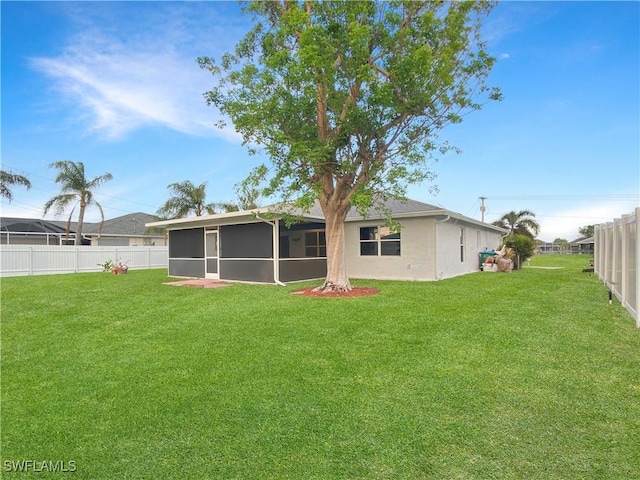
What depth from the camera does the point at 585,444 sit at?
9.06 ft

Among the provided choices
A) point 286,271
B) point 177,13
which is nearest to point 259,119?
point 177,13

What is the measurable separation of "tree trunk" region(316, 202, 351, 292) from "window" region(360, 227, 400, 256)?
11.2 ft

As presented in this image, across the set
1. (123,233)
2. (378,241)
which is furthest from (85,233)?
(378,241)

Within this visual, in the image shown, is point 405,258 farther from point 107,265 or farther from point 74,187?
point 74,187

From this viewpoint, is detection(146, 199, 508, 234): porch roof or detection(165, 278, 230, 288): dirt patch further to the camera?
detection(165, 278, 230, 288): dirt patch

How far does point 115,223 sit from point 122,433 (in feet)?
110

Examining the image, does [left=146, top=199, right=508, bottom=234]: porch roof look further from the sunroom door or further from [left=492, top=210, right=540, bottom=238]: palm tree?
[left=492, top=210, right=540, bottom=238]: palm tree

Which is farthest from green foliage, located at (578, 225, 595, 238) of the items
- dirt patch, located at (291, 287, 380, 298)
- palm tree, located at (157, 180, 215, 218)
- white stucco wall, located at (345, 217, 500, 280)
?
dirt patch, located at (291, 287, 380, 298)

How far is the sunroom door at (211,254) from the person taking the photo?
15.4 meters

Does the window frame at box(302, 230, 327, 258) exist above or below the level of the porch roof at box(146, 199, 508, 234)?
below

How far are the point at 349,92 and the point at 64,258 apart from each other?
59.7 ft

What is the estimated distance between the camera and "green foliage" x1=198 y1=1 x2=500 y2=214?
9.37 metres

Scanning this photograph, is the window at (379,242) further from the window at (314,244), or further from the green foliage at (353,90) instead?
the green foliage at (353,90)

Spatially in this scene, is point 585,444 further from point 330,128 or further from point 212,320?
point 330,128
